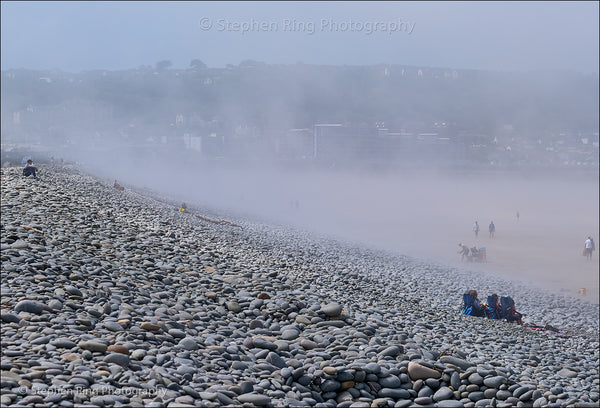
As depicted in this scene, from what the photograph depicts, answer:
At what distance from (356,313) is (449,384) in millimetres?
2700

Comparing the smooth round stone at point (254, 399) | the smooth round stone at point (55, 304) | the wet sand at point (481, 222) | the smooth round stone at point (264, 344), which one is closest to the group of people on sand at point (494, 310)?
the smooth round stone at point (264, 344)

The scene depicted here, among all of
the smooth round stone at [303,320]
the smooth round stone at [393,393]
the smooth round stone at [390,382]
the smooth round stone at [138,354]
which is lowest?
the smooth round stone at [393,393]

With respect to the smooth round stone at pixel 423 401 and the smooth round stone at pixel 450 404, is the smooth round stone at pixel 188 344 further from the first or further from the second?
the smooth round stone at pixel 450 404

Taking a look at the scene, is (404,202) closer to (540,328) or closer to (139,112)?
(540,328)

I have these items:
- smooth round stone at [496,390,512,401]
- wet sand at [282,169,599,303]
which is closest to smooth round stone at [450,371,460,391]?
smooth round stone at [496,390,512,401]

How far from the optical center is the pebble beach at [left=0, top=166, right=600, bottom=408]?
15.4ft

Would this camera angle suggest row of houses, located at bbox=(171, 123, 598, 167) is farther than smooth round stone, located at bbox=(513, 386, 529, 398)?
Yes

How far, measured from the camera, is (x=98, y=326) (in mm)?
5625

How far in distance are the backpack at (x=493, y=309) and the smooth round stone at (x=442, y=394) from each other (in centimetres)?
641

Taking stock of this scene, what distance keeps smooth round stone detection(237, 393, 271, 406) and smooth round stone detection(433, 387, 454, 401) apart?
180cm

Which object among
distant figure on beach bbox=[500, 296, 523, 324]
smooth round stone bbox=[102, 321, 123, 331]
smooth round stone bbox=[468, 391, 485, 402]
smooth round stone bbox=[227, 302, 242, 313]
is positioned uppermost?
smooth round stone bbox=[102, 321, 123, 331]

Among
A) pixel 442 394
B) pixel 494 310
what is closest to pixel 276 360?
pixel 442 394

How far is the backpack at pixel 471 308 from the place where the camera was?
38.2 ft

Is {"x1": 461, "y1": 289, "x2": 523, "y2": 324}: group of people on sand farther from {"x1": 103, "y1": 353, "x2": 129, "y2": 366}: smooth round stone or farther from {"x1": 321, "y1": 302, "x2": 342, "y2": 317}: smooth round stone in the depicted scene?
{"x1": 103, "y1": 353, "x2": 129, "y2": 366}: smooth round stone
